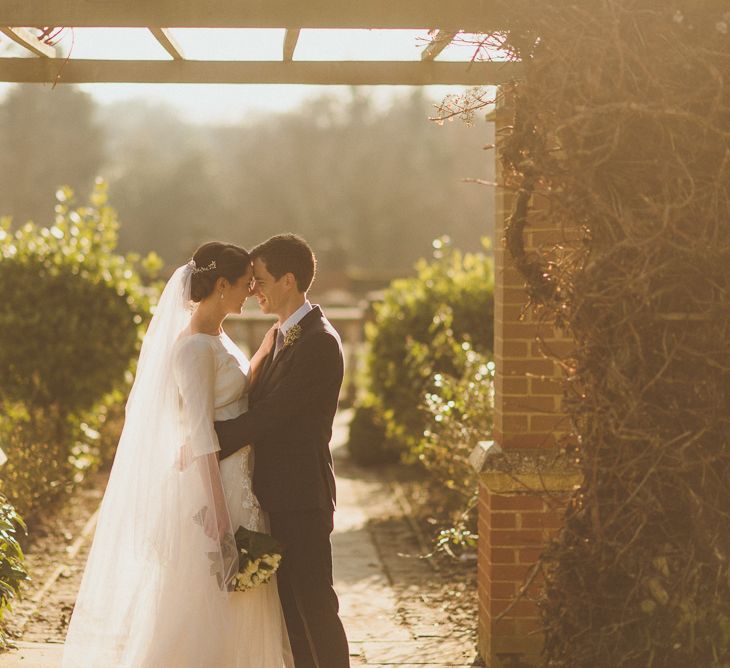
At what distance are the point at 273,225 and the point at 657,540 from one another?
43.8 meters

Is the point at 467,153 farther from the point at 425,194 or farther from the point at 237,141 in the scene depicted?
the point at 237,141

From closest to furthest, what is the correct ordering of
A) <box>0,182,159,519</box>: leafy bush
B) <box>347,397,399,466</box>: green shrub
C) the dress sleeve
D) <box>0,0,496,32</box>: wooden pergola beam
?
<box>0,0,496,32</box>: wooden pergola beam → the dress sleeve → <box>0,182,159,519</box>: leafy bush → <box>347,397,399,466</box>: green shrub

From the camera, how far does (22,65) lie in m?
5.36

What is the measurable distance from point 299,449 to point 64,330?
561cm

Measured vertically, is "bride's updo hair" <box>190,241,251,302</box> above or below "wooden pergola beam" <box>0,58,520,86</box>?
below

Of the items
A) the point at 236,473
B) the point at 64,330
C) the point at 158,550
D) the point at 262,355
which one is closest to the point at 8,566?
the point at 158,550

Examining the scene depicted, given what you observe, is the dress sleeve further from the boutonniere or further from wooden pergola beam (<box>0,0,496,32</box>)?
wooden pergola beam (<box>0,0,496,32</box>)

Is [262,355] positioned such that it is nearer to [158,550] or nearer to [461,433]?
[158,550]

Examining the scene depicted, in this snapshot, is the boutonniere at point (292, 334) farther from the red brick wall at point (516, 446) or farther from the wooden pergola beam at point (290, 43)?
the wooden pergola beam at point (290, 43)

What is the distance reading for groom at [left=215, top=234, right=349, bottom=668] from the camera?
4.32 m

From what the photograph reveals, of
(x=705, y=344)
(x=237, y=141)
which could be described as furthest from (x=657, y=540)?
(x=237, y=141)

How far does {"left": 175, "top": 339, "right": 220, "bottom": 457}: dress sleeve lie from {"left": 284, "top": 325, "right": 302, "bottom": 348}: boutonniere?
312 millimetres

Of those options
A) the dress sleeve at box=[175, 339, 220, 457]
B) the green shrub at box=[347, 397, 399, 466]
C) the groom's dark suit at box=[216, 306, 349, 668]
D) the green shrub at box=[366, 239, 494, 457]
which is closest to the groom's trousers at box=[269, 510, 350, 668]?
the groom's dark suit at box=[216, 306, 349, 668]

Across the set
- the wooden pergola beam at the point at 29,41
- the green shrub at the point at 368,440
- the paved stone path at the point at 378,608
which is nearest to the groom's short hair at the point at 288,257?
the wooden pergola beam at the point at 29,41
